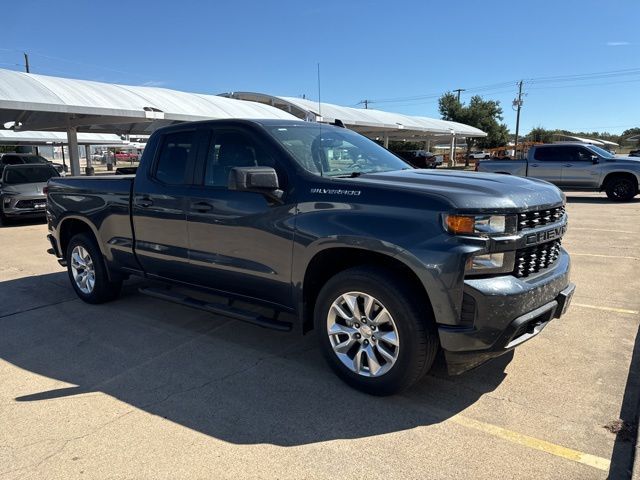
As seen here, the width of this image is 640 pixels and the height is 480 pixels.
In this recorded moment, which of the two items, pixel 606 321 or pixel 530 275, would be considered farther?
pixel 606 321

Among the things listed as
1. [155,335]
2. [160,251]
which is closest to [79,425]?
[155,335]

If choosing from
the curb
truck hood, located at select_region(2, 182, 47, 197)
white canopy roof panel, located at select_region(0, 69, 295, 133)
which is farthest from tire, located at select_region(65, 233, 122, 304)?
white canopy roof panel, located at select_region(0, 69, 295, 133)

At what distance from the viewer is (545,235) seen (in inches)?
137

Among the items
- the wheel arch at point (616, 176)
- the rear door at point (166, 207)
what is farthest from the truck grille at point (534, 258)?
the wheel arch at point (616, 176)

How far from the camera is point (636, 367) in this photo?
396cm

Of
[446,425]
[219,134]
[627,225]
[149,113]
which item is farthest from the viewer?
[149,113]

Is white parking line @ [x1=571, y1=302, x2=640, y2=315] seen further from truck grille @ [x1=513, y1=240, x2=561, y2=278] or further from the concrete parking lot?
truck grille @ [x1=513, y1=240, x2=561, y2=278]

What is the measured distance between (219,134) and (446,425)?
302cm

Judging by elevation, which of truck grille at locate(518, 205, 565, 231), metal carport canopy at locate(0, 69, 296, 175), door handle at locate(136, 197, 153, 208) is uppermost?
metal carport canopy at locate(0, 69, 296, 175)

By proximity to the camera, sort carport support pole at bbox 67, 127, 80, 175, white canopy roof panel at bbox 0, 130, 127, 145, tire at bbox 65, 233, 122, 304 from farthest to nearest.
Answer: white canopy roof panel at bbox 0, 130, 127, 145 → carport support pole at bbox 67, 127, 80, 175 → tire at bbox 65, 233, 122, 304

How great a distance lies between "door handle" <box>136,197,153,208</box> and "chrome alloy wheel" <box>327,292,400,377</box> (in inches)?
92.4

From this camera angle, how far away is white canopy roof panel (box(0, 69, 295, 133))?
15.3 m

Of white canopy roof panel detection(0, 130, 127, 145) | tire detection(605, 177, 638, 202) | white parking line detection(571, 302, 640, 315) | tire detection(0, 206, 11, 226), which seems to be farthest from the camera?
white canopy roof panel detection(0, 130, 127, 145)

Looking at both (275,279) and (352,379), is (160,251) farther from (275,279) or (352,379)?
(352,379)
